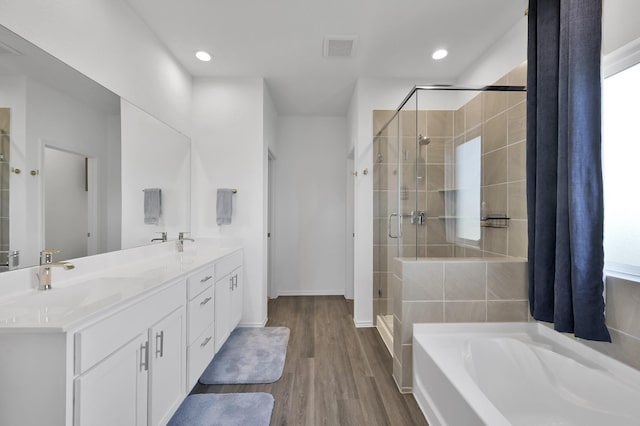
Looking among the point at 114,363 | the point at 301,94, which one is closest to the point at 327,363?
the point at 114,363

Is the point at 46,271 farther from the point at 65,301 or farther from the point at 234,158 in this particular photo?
the point at 234,158

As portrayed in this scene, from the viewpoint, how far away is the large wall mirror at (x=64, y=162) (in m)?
1.25

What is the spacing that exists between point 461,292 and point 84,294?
6.84 ft

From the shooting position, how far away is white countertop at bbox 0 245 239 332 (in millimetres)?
944

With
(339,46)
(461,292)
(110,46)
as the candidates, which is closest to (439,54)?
(339,46)

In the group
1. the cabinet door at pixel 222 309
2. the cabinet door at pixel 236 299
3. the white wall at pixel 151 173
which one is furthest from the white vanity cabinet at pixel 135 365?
the cabinet door at pixel 236 299

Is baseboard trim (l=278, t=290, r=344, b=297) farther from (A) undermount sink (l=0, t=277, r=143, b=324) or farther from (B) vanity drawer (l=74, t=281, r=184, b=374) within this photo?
(A) undermount sink (l=0, t=277, r=143, b=324)

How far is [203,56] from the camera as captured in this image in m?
2.64

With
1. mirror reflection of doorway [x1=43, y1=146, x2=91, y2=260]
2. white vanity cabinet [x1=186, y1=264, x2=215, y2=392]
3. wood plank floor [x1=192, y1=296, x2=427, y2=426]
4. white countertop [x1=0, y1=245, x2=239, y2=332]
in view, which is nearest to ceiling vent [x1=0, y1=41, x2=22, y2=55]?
mirror reflection of doorway [x1=43, y1=146, x2=91, y2=260]

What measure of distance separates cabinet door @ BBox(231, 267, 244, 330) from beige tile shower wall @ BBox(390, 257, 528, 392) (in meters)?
1.52

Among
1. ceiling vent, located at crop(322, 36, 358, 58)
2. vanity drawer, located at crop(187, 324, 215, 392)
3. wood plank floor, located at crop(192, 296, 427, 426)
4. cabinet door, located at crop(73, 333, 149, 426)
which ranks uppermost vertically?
ceiling vent, located at crop(322, 36, 358, 58)

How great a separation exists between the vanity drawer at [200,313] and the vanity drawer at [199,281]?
0.13 ft

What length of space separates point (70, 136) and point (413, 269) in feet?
7.05

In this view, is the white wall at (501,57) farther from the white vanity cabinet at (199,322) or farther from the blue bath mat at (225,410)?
the blue bath mat at (225,410)
